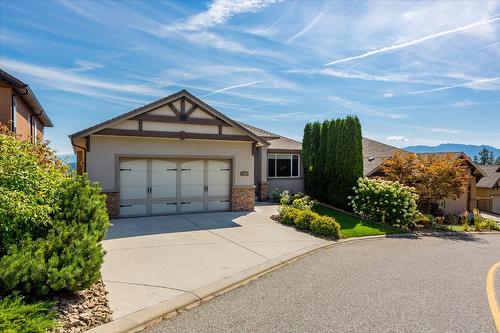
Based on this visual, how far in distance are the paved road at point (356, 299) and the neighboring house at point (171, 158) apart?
Result: 7032 mm

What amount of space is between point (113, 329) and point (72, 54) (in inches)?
482

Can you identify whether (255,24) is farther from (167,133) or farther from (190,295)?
(190,295)

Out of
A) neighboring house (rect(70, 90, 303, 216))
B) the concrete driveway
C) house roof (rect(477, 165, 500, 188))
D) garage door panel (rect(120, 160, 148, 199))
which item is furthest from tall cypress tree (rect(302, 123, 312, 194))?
house roof (rect(477, 165, 500, 188))

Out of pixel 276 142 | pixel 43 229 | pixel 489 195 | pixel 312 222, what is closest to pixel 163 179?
pixel 312 222

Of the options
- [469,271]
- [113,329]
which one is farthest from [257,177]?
[113,329]

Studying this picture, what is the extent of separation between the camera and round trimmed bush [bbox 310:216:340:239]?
11203 millimetres

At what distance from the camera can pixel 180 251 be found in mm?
8469

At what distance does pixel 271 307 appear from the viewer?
5.25 m

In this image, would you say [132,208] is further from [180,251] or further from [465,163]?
[465,163]

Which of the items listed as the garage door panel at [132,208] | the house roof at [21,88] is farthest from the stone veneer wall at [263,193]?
the house roof at [21,88]

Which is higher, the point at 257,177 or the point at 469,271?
the point at 257,177

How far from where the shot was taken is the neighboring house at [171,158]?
12.9 m

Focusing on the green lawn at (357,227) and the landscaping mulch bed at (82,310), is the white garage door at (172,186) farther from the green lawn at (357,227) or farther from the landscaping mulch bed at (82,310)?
the landscaping mulch bed at (82,310)

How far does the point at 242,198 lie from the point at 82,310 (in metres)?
11.0
